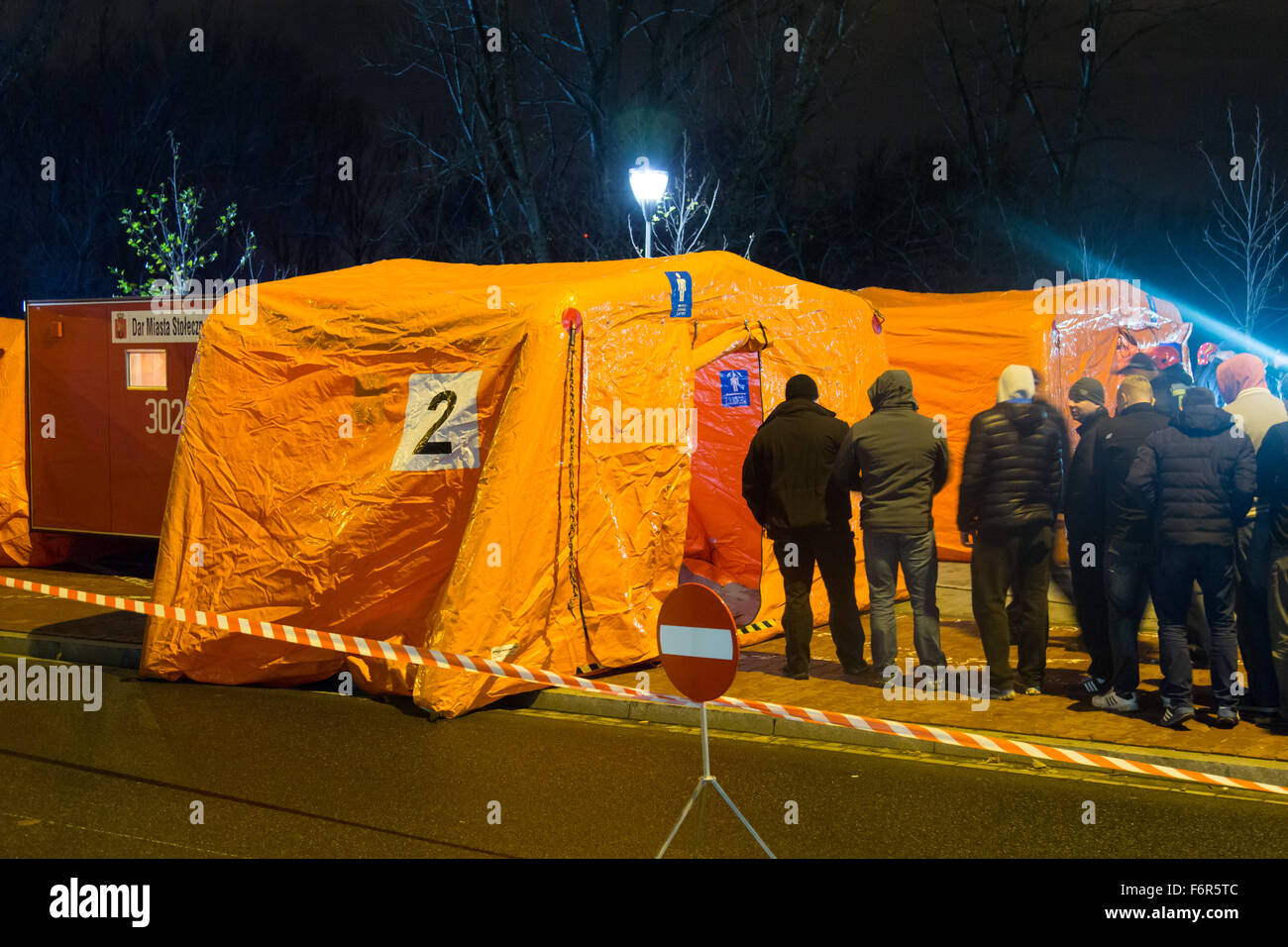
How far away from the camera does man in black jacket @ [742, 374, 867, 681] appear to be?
27.6ft

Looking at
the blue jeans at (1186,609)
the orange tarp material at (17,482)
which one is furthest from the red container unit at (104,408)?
the blue jeans at (1186,609)

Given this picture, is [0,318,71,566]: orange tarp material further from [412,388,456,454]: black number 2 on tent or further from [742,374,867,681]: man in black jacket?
[742,374,867,681]: man in black jacket

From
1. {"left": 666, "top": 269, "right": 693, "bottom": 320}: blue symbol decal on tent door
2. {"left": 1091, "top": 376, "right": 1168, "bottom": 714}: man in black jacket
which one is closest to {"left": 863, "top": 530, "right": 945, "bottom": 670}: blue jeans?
{"left": 1091, "top": 376, "right": 1168, "bottom": 714}: man in black jacket

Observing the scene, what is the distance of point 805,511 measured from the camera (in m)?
8.40

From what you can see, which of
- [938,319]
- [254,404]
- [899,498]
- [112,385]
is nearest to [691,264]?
[899,498]

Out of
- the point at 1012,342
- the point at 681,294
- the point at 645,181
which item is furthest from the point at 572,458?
the point at 645,181

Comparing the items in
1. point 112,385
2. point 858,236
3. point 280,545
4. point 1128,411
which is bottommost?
point 280,545

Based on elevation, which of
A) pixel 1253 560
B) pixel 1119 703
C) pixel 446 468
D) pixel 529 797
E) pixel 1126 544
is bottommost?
pixel 529 797

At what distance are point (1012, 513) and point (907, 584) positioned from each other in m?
0.80

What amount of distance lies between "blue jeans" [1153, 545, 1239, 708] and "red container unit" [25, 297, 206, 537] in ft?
31.5

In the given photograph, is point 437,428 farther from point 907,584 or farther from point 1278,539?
point 1278,539

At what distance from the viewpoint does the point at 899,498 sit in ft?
26.3
